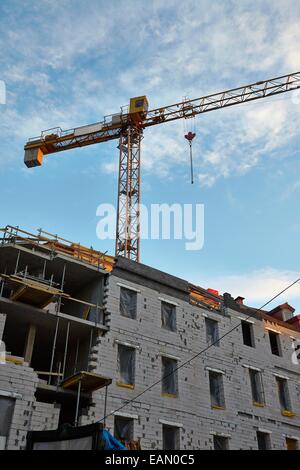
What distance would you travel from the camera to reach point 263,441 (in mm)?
27844

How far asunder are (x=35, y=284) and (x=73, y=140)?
29536mm

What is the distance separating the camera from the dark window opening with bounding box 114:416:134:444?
2235 cm

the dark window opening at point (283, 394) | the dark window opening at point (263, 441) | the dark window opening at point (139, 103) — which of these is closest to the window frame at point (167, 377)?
the dark window opening at point (263, 441)

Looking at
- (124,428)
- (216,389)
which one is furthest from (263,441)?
(124,428)

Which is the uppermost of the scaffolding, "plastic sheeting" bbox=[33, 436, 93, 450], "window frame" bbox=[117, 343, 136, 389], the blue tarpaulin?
the scaffolding

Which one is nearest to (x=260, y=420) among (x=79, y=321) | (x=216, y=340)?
(x=216, y=340)

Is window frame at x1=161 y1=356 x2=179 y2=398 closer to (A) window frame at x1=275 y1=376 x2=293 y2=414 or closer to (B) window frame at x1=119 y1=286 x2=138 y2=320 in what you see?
(B) window frame at x1=119 y1=286 x2=138 y2=320

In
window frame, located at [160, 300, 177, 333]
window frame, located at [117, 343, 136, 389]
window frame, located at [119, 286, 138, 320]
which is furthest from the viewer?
window frame, located at [160, 300, 177, 333]

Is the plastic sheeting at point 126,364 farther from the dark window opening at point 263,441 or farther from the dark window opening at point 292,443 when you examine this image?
the dark window opening at point 292,443

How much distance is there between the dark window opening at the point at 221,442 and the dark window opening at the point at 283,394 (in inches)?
221

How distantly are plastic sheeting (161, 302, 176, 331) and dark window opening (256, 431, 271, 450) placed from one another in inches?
311

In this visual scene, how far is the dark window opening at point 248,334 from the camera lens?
3122 cm

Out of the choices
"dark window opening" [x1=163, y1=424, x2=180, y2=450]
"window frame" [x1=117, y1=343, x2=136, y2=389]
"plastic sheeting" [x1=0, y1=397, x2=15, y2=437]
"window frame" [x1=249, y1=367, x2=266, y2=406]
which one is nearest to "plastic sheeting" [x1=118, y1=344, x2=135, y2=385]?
"window frame" [x1=117, y1=343, x2=136, y2=389]

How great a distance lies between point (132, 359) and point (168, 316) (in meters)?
4.14
